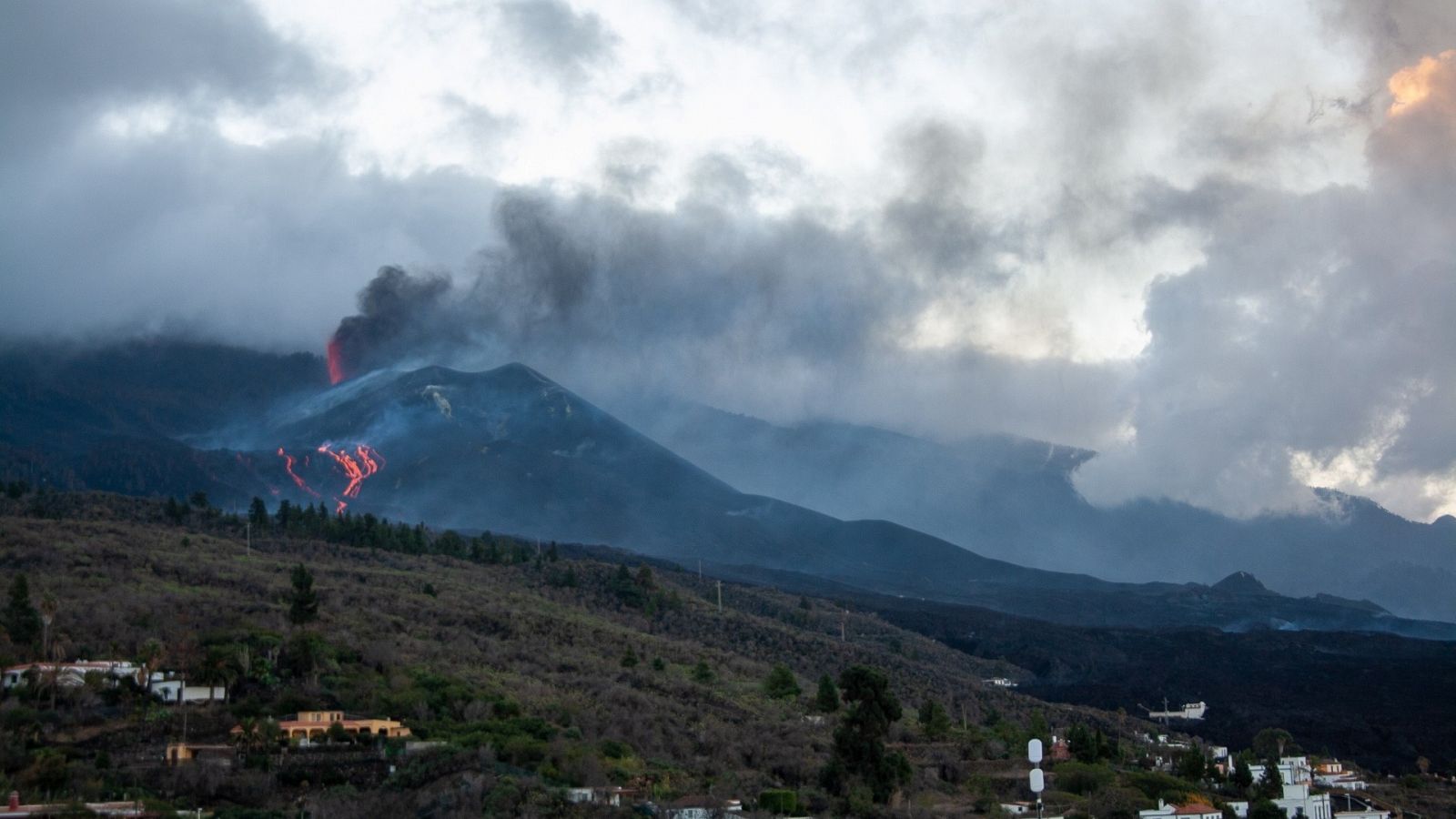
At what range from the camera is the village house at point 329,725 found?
5450 centimetres

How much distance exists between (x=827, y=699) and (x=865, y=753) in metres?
22.1

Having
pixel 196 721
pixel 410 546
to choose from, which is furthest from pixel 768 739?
pixel 410 546

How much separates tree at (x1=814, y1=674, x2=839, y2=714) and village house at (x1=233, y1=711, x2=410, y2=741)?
28671 mm

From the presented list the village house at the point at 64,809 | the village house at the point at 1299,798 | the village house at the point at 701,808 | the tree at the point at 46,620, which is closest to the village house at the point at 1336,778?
the village house at the point at 1299,798

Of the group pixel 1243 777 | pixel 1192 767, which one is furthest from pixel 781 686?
pixel 1243 777

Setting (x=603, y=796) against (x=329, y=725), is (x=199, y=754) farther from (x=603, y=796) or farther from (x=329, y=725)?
(x=603, y=796)

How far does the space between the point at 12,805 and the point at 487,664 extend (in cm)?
3299

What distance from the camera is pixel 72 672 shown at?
55.8 meters

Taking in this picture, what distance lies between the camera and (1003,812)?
191 feet

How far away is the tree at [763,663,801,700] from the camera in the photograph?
83.2 metres

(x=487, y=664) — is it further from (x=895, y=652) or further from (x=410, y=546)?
(x=895, y=652)

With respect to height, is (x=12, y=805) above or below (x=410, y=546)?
below

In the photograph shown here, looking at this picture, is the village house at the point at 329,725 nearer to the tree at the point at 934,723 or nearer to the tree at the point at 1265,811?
the tree at the point at 934,723

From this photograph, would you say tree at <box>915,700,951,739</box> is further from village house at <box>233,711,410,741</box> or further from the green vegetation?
village house at <box>233,711,410,741</box>
